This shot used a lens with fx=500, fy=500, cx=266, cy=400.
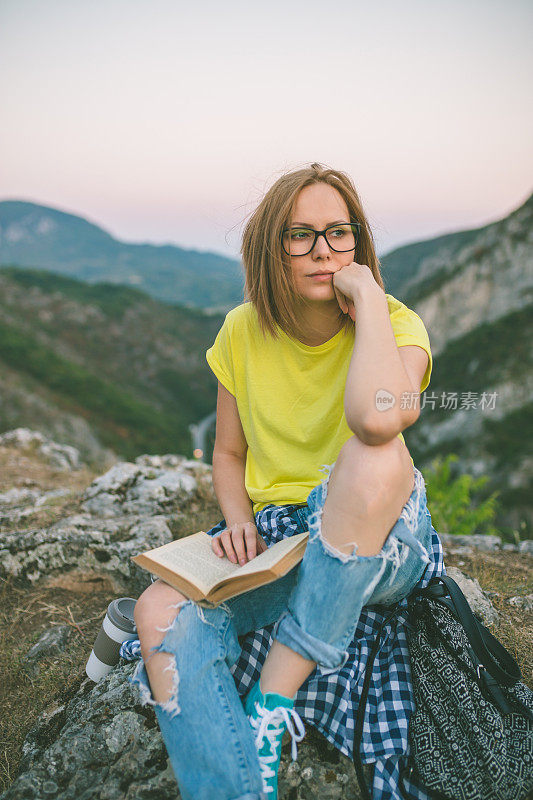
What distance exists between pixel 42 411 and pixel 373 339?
29954 mm

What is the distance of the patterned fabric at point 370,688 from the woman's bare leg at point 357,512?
1.05 feet

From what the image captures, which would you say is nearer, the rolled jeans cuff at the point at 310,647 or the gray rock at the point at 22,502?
the rolled jeans cuff at the point at 310,647

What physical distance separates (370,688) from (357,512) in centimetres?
88

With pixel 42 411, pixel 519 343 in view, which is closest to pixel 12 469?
pixel 42 411

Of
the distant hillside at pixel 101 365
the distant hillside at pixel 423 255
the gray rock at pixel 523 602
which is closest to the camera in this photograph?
the gray rock at pixel 523 602

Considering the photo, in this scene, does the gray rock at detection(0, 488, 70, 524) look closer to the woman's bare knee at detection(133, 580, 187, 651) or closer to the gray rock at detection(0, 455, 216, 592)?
the gray rock at detection(0, 455, 216, 592)

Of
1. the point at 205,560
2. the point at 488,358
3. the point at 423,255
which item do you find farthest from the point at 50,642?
the point at 423,255

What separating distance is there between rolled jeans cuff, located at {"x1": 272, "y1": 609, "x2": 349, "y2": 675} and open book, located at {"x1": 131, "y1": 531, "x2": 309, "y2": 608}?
0.19 metres

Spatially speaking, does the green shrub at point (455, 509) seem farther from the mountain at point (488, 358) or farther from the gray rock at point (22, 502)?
the mountain at point (488, 358)

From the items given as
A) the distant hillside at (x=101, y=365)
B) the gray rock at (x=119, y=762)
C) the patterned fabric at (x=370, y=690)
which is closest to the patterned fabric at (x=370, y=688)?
the patterned fabric at (x=370, y=690)

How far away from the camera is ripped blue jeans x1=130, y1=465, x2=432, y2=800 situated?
1.54m

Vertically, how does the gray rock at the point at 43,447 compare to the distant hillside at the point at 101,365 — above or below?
above

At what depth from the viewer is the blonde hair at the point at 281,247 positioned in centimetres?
230

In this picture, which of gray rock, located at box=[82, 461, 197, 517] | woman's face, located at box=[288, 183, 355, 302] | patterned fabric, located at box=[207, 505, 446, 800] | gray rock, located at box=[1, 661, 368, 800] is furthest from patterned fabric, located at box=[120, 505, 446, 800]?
gray rock, located at box=[82, 461, 197, 517]
